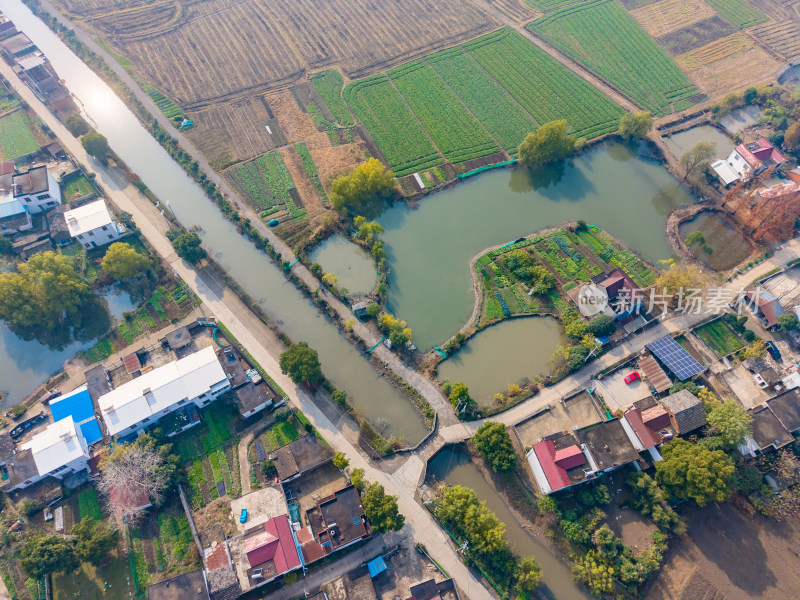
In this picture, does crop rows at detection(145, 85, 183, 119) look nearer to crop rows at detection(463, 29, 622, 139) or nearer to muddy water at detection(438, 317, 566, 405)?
crop rows at detection(463, 29, 622, 139)

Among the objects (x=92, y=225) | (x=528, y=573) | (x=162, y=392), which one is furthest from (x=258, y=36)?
(x=528, y=573)

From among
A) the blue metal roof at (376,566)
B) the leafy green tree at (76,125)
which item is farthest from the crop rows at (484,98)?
the blue metal roof at (376,566)

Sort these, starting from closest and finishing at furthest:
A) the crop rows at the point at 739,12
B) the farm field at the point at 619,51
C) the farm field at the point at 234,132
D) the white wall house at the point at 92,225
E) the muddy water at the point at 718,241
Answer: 1. the white wall house at the point at 92,225
2. the muddy water at the point at 718,241
3. the farm field at the point at 234,132
4. the farm field at the point at 619,51
5. the crop rows at the point at 739,12

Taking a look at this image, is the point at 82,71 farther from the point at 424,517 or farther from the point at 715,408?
the point at 715,408

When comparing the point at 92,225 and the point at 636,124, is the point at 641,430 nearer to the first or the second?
the point at 636,124

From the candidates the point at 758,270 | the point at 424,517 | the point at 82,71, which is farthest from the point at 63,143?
the point at 758,270

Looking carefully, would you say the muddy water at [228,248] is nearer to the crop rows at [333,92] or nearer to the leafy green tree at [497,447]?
the leafy green tree at [497,447]

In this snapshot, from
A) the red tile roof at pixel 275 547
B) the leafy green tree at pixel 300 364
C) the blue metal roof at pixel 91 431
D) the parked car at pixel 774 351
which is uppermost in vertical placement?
the blue metal roof at pixel 91 431

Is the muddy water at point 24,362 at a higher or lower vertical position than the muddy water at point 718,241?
higher
